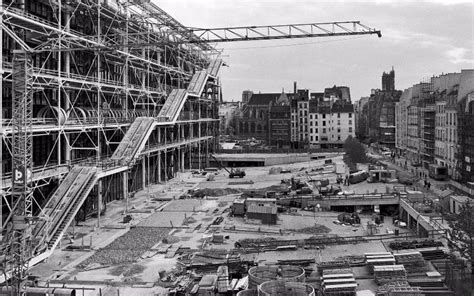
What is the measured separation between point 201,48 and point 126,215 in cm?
3952

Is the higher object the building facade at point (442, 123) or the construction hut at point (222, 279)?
the building facade at point (442, 123)

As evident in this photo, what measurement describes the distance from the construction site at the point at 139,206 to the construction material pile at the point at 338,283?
0.05m

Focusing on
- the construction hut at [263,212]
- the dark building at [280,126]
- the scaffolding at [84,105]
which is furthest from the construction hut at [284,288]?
the dark building at [280,126]

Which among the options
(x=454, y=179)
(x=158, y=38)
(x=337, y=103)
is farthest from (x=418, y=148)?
(x=158, y=38)

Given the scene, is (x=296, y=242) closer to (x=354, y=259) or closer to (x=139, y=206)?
(x=354, y=259)

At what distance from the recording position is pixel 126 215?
35.2 meters

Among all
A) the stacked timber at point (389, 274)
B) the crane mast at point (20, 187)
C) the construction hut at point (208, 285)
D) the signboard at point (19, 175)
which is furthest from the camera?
the signboard at point (19, 175)

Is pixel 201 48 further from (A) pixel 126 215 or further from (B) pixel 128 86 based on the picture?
(A) pixel 126 215

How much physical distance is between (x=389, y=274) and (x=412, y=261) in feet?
6.41

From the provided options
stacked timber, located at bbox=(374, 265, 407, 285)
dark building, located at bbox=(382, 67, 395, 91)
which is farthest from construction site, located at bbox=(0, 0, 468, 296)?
dark building, located at bbox=(382, 67, 395, 91)

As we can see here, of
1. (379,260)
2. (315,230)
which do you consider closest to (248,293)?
(379,260)

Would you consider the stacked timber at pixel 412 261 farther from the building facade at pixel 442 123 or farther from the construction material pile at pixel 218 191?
the construction material pile at pixel 218 191

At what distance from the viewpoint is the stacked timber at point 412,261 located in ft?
71.0

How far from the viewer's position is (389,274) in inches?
815
